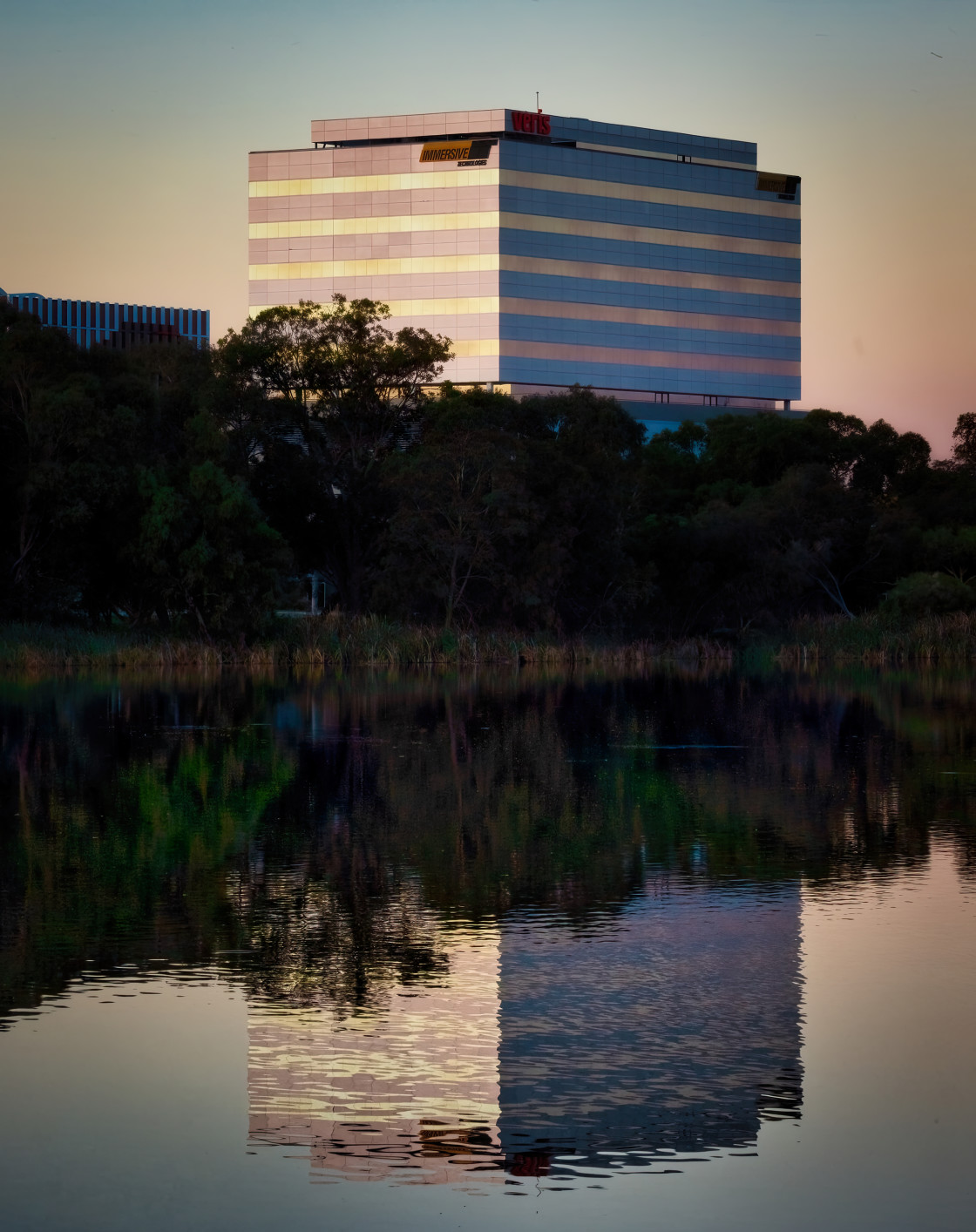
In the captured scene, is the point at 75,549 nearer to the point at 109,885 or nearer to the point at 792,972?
the point at 109,885

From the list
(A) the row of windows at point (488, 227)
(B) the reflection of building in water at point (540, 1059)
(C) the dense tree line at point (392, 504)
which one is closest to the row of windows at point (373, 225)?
(A) the row of windows at point (488, 227)

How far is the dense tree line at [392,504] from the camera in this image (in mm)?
63781

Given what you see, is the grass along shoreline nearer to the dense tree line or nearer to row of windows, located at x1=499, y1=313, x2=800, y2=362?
the dense tree line

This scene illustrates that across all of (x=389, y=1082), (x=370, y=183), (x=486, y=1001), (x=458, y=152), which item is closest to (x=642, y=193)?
(x=458, y=152)

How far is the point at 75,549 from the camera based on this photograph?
211ft

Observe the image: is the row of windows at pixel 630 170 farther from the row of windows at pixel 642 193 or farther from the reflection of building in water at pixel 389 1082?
the reflection of building in water at pixel 389 1082

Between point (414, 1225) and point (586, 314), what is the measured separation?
15060 centimetres

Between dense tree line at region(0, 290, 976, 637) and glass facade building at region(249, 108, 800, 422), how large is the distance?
5974cm

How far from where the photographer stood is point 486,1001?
10023mm

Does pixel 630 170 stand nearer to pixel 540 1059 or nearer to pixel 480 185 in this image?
pixel 480 185

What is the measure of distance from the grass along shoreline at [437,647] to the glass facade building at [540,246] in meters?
76.8

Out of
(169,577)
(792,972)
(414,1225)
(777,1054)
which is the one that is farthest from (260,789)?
(169,577)

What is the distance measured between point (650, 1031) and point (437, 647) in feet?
191

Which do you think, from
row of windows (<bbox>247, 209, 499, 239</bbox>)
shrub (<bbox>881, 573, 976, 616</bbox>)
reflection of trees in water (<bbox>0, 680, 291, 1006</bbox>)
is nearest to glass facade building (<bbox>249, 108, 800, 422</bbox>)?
row of windows (<bbox>247, 209, 499, 239</bbox>)
